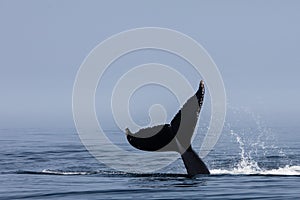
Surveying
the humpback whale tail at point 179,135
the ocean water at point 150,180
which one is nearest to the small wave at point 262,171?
the ocean water at point 150,180

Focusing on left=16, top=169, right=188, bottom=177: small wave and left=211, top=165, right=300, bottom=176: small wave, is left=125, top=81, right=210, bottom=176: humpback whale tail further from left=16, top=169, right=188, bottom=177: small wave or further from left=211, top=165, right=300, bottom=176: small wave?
left=211, top=165, right=300, bottom=176: small wave

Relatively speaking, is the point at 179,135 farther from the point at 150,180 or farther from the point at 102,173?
the point at 102,173

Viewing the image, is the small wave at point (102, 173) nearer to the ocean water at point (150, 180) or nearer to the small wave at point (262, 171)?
the ocean water at point (150, 180)

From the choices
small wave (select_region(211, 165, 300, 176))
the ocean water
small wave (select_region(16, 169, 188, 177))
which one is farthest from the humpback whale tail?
small wave (select_region(211, 165, 300, 176))

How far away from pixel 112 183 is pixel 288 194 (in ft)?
12.9

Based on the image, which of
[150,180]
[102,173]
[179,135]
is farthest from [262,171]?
[102,173]

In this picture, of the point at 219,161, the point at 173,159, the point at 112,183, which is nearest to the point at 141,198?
the point at 112,183

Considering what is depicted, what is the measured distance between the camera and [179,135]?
52.7 ft

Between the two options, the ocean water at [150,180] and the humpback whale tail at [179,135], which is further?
the humpback whale tail at [179,135]

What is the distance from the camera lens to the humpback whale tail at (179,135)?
15.0m

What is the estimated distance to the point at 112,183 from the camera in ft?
51.7

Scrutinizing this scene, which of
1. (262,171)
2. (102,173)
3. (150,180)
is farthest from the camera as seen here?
(262,171)

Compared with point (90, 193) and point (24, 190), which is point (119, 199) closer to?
point (90, 193)

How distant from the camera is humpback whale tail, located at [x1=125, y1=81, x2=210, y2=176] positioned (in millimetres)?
15047
